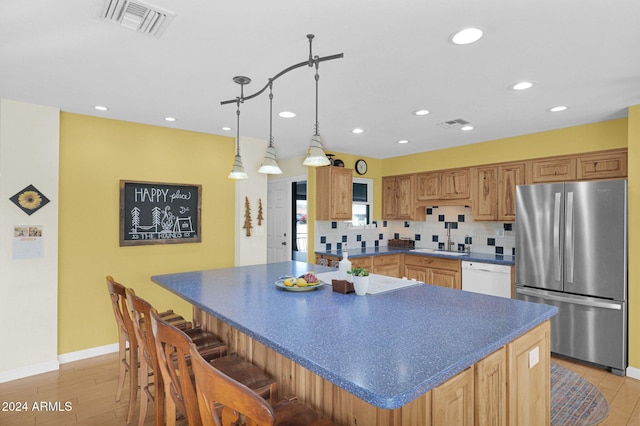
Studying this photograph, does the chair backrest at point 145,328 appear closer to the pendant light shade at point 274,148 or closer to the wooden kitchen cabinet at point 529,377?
the pendant light shade at point 274,148

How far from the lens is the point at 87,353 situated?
11.1 ft

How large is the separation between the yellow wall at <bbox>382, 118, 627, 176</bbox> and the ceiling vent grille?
937 millimetres

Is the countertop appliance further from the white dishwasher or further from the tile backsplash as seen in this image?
the tile backsplash

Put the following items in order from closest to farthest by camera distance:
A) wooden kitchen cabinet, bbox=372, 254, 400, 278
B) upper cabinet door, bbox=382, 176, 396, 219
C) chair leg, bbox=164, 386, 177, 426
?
chair leg, bbox=164, 386, 177, 426 < wooden kitchen cabinet, bbox=372, 254, 400, 278 < upper cabinet door, bbox=382, 176, 396, 219

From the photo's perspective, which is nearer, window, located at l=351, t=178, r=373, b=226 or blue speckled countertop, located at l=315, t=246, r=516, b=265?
blue speckled countertop, located at l=315, t=246, r=516, b=265

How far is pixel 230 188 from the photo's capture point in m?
4.30

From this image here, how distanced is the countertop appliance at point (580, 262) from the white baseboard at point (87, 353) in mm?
4361

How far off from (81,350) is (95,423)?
130 centimetres

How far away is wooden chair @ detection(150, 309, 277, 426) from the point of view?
4.09 ft

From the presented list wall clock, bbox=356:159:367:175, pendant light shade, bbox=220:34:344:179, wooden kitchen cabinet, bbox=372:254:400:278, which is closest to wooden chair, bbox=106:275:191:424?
pendant light shade, bbox=220:34:344:179

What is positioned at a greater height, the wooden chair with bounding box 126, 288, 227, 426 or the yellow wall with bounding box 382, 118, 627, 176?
the yellow wall with bounding box 382, 118, 627, 176

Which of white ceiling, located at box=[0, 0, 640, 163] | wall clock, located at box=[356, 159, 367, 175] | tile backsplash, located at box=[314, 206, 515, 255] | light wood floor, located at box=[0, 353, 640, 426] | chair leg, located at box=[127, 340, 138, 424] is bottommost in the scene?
light wood floor, located at box=[0, 353, 640, 426]

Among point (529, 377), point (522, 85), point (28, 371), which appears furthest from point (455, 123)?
point (28, 371)

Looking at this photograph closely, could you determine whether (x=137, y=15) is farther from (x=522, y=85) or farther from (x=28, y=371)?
(x=28, y=371)
